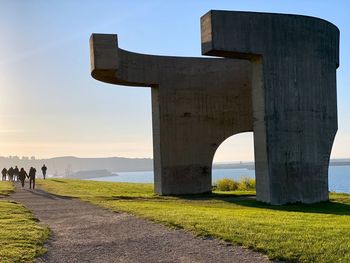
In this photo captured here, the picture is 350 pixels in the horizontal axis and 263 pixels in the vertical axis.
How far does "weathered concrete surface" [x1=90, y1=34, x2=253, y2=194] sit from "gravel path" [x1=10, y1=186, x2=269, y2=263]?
11347 millimetres

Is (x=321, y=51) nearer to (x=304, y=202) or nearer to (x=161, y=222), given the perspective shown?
(x=304, y=202)

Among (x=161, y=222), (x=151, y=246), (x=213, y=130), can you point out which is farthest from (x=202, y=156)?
(x=151, y=246)

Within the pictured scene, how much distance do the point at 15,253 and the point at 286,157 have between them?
39.5 ft

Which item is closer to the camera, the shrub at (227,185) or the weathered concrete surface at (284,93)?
the weathered concrete surface at (284,93)

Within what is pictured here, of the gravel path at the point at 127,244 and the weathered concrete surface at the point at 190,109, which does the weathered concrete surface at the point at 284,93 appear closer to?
the weathered concrete surface at the point at 190,109

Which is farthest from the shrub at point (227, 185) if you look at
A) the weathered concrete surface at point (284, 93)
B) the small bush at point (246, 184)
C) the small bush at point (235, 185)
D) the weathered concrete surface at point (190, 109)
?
the weathered concrete surface at point (284, 93)

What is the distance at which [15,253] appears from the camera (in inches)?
309

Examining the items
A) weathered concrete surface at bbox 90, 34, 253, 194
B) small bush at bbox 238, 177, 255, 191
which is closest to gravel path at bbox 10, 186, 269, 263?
weathered concrete surface at bbox 90, 34, 253, 194

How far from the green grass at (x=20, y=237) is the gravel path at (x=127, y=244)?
21 cm

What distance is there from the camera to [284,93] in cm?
1812

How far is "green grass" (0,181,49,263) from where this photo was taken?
7.74 meters

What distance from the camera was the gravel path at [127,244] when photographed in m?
7.60

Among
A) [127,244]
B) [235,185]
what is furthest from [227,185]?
[127,244]

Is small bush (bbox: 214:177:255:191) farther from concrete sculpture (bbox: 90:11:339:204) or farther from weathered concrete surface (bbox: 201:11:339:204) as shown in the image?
weathered concrete surface (bbox: 201:11:339:204)
